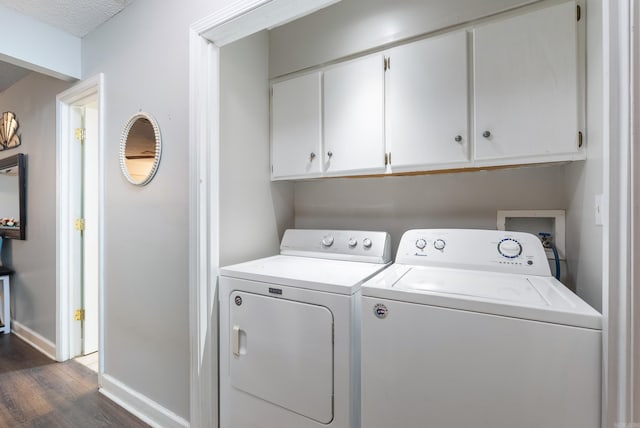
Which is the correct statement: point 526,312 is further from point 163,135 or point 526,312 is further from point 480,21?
point 163,135

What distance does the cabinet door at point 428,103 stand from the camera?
1439 mm

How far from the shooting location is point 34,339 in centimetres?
280

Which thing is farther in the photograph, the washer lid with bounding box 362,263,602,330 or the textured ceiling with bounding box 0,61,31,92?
the textured ceiling with bounding box 0,61,31,92

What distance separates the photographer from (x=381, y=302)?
1121 millimetres

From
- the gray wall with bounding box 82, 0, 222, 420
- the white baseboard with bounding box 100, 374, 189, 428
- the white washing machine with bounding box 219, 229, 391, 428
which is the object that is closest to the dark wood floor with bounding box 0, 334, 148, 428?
the white baseboard with bounding box 100, 374, 189, 428

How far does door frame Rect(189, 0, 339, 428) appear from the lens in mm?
1536

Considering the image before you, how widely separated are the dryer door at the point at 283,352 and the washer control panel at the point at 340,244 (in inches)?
23.0

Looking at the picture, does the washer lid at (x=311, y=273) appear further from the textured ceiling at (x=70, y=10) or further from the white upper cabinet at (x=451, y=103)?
the textured ceiling at (x=70, y=10)

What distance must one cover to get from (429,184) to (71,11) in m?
2.53

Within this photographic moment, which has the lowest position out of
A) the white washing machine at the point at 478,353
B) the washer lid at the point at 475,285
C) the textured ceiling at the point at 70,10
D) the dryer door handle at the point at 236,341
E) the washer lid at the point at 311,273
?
the dryer door handle at the point at 236,341

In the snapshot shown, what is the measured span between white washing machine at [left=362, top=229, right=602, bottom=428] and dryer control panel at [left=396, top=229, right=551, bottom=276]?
Answer: 7cm

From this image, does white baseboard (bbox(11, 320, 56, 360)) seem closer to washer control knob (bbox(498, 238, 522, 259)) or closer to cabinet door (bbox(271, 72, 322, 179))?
cabinet door (bbox(271, 72, 322, 179))

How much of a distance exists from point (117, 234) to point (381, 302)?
5.92 feet

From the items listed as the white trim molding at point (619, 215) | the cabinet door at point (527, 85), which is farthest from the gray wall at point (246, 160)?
the white trim molding at point (619, 215)
